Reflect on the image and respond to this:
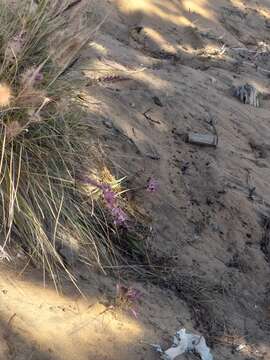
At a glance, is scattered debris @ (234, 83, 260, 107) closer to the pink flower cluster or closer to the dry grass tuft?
the pink flower cluster

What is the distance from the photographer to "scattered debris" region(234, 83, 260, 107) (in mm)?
7109

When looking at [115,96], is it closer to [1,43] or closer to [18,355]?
[1,43]

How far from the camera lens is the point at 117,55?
22.9ft

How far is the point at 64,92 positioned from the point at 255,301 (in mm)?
1752

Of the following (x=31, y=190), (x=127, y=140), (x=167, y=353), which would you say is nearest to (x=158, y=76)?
(x=127, y=140)

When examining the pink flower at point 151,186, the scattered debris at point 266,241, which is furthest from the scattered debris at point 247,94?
the pink flower at point 151,186

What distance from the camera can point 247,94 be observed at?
23.4 ft

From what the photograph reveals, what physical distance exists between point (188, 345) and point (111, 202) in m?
1.00

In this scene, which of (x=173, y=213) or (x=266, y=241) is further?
(x=266, y=241)

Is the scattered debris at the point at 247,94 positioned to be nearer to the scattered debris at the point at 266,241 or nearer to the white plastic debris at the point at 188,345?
the scattered debris at the point at 266,241

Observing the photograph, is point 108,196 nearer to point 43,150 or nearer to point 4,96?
point 43,150

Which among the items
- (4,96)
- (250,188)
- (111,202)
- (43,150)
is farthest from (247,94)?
(4,96)

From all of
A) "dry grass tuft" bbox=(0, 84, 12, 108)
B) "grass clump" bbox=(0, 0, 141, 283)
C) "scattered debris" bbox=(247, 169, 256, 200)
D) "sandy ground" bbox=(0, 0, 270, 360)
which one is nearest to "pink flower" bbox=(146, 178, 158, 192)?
"sandy ground" bbox=(0, 0, 270, 360)

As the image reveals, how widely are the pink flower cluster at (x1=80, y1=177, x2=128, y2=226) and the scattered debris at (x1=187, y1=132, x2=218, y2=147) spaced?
1.55 metres
